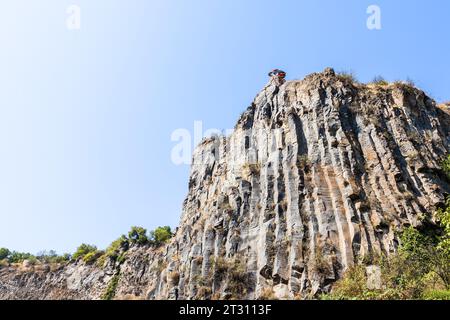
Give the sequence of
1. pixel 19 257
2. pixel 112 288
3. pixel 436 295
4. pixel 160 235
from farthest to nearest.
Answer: pixel 19 257, pixel 160 235, pixel 112 288, pixel 436 295

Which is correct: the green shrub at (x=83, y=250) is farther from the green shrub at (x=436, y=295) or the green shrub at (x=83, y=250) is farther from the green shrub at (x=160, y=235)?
the green shrub at (x=436, y=295)

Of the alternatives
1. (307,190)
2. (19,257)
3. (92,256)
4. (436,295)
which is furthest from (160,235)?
(436,295)

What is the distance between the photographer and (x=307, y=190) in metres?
26.5

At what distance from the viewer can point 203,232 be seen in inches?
1226

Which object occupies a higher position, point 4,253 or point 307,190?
point 4,253

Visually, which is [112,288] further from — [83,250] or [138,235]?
[83,250]

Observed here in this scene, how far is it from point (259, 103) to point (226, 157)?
19.9ft

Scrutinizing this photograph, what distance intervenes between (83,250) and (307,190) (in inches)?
1782

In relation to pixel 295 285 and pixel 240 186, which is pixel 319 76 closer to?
pixel 240 186

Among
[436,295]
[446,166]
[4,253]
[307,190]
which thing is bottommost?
[436,295]

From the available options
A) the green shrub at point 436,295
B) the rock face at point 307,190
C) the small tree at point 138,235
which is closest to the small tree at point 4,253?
the small tree at point 138,235

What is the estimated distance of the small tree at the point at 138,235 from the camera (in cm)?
5431
